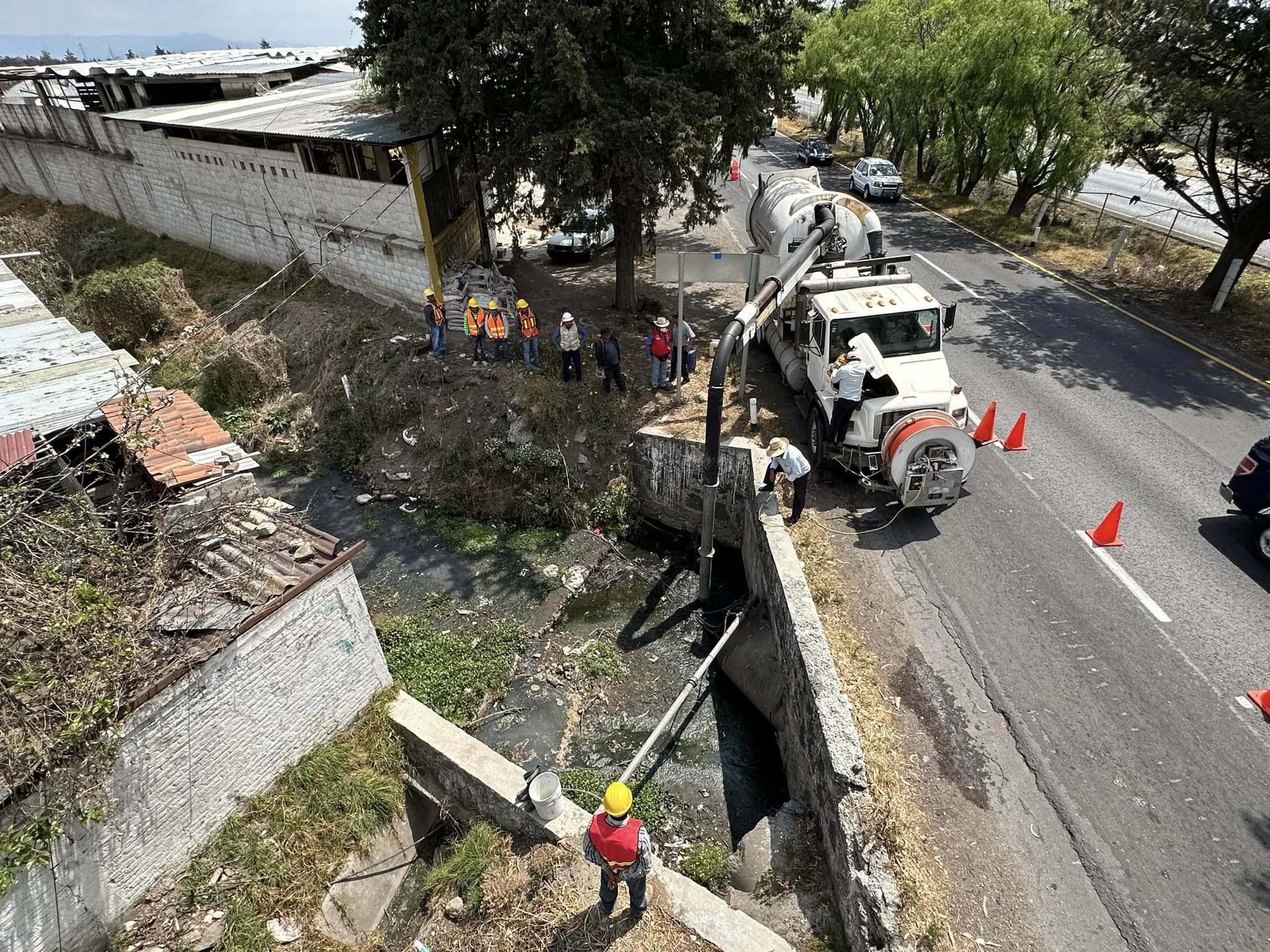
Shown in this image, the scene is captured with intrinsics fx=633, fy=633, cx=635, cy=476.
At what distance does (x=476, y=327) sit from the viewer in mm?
13578

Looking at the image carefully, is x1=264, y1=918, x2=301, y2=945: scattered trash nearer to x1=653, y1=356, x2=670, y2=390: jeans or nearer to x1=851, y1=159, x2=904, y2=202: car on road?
x1=653, y1=356, x2=670, y2=390: jeans

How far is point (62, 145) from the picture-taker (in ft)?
78.6

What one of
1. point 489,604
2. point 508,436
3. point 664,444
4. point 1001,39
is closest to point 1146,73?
point 1001,39

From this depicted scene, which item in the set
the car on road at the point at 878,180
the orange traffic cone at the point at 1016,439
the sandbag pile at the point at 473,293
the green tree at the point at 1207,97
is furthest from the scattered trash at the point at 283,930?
the car on road at the point at 878,180

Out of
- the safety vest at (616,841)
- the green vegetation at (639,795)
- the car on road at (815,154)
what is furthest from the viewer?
the car on road at (815,154)

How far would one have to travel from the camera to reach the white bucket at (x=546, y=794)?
6465mm

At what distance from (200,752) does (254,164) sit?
17.2 m

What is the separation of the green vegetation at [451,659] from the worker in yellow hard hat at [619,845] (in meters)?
3.92

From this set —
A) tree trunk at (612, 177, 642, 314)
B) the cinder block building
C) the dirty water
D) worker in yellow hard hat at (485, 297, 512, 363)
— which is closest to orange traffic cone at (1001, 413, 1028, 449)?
the dirty water

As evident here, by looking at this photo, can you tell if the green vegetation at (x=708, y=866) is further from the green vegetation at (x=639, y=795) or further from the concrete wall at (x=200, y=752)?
the concrete wall at (x=200, y=752)

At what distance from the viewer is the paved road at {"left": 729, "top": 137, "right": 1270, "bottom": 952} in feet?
18.5

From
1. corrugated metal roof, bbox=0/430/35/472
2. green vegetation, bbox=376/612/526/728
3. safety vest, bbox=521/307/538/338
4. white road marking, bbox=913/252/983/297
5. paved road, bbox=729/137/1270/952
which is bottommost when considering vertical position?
green vegetation, bbox=376/612/526/728

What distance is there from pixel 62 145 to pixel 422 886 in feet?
101

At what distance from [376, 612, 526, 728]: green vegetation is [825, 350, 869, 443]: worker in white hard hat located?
19.3ft
